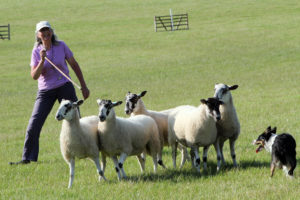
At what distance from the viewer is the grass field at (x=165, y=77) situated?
7324 mm

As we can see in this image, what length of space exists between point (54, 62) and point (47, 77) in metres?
0.35

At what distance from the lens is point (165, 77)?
27.8m

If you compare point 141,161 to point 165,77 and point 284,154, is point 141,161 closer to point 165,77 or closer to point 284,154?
point 284,154

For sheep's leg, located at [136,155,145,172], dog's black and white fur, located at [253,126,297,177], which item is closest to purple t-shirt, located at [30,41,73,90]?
sheep's leg, located at [136,155,145,172]

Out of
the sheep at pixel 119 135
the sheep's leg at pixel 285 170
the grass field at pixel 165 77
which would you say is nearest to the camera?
the sheep's leg at pixel 285 170

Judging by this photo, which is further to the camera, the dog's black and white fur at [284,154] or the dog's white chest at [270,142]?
the dog's white chest at [270,142]

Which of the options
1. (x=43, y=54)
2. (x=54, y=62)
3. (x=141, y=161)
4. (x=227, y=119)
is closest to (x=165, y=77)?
(x=54, y=62)

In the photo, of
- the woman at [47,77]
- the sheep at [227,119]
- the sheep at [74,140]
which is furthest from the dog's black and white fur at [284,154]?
the woman at [47,77]

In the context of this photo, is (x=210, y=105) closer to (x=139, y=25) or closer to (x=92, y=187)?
(x=92, y=187)

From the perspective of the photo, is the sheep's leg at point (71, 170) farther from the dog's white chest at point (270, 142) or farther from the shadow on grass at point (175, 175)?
the dog's white chest at point (270, 142)

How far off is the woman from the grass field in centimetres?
59

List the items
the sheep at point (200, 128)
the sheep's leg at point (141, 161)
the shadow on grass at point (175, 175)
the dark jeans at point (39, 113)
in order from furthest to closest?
the dark jeans at point (39, 113)
the sheep's leg at point (141, 161)
the sheep at point (200, 128)
the shadow on grass at point (175, 175)

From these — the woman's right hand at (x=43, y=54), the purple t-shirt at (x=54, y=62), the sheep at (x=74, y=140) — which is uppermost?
the woman's right hand at (x=43, y=54)

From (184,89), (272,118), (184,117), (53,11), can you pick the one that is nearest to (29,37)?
(53,11)
